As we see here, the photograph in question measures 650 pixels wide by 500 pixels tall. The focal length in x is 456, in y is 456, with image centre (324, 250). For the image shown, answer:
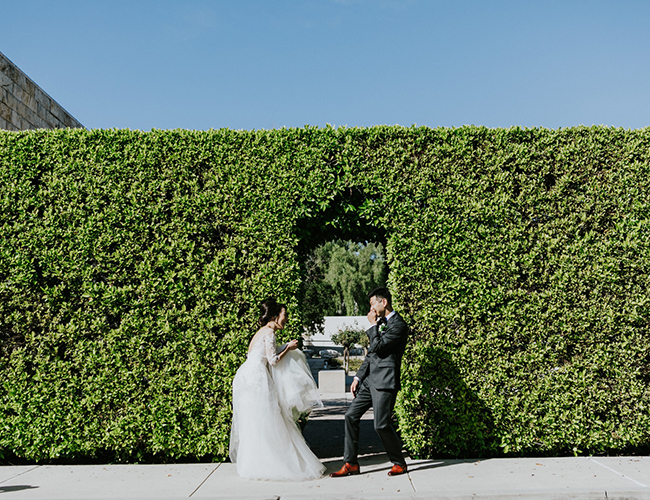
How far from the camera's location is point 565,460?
583cm

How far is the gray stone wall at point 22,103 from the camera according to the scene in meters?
8.22

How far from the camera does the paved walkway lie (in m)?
4.73

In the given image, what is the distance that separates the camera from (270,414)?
5.43 metres

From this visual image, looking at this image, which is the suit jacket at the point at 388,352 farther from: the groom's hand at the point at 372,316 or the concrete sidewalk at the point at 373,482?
the concrete sidewalk at the point at 373,482

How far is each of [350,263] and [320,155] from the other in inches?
1108

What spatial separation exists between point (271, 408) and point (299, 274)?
1792mm

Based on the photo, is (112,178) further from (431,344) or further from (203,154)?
(431,344)

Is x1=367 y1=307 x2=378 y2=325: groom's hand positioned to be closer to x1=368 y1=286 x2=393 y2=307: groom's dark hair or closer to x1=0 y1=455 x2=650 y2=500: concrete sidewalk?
x1=368 y1=286 x2=393 y2=307: groom's dark hair

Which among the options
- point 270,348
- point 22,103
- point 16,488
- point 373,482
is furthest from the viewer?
point 22,103

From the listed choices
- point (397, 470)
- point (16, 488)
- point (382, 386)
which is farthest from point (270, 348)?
point (16, 488)

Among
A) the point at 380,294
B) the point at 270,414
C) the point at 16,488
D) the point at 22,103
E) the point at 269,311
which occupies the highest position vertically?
the point at 22,103

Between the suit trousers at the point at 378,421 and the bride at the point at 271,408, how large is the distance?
457 mm

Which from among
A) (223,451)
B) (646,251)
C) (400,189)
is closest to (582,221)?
(646,251)

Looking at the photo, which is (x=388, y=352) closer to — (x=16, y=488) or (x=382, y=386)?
(x=382, y=386)
